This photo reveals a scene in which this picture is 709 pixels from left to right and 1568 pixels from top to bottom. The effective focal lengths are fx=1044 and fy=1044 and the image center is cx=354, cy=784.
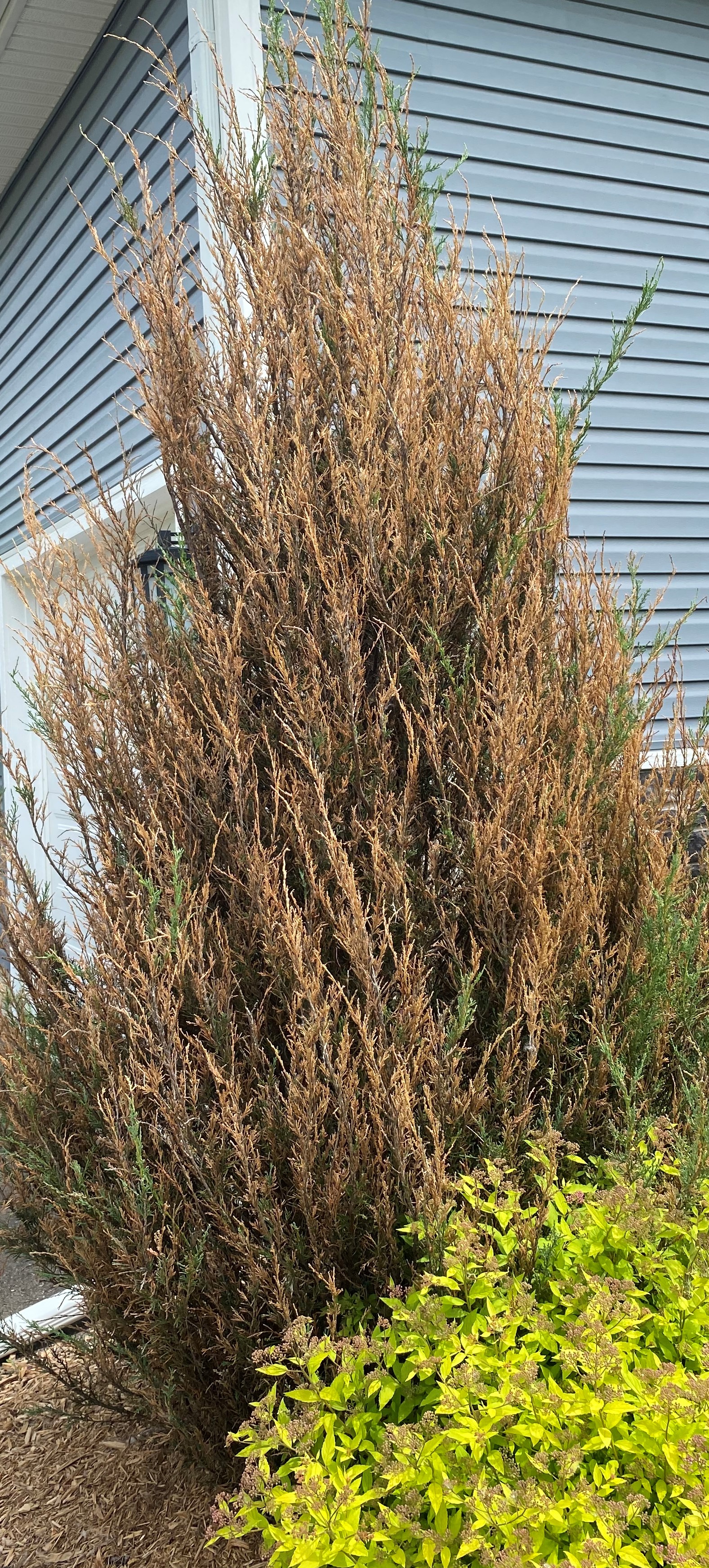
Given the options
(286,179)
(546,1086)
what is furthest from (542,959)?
(286,179)

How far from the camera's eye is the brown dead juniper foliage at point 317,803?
2.48 meters

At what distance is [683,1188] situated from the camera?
2.35 metres

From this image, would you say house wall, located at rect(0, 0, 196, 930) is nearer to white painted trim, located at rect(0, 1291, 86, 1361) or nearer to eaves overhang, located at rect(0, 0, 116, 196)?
eaves overhang, located at rect(0, 0, 116, 196)

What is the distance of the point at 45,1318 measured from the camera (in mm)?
3957

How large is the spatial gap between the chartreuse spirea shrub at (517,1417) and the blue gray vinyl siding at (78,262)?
3.43 m

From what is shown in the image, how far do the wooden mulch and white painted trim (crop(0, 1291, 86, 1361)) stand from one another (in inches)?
8.4

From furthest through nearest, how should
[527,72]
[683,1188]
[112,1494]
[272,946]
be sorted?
1. [527,72]
2. [112,1494]
3. [272,946]
4. [683,1188]

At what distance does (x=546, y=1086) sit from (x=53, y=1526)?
70.1 inches

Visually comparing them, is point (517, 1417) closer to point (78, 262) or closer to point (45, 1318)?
point (45, 1318)

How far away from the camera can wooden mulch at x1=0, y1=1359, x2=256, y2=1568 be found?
8.58 ft

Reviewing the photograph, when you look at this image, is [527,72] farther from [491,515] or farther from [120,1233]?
[120,1233]

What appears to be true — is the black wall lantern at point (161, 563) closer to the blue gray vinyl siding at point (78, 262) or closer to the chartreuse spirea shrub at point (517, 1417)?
the blue gray vinyl siding at point (78, 262)

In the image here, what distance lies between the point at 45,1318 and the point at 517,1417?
2.61 meters

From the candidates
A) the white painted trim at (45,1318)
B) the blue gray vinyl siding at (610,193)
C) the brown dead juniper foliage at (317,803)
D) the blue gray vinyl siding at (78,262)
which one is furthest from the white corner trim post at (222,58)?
the white painted trim at (45,1318)
